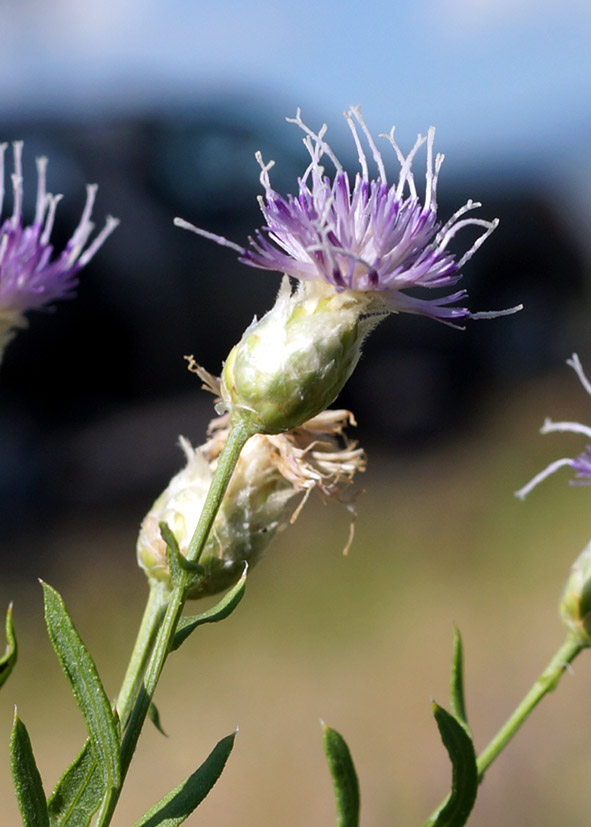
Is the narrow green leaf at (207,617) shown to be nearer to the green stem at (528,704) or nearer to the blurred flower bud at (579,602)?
the green stem at (528,704)

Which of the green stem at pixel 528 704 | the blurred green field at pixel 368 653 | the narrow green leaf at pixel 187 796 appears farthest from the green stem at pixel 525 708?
the blurred green field at pixel 368 653

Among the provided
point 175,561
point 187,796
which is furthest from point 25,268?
point 187,796

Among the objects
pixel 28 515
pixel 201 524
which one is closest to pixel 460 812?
pixel 201 524

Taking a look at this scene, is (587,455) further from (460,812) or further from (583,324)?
(583,324)

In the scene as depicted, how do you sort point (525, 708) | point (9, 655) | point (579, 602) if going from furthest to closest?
point (579, 602)
point (525, 708)
point (9, 655)

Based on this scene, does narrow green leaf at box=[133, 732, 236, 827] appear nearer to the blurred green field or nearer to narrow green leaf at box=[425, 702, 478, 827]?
narrow green leaf at box=[425, 702, 478, 827]

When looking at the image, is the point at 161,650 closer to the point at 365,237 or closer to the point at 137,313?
the point at 365,237

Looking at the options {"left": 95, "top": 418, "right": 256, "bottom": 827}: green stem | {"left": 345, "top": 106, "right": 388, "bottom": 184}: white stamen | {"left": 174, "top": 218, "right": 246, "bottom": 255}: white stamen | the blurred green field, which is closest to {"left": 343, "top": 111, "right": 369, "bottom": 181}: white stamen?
{"left": 345, "top": 106, "right": 388, "bottom": 184}: white stamen
